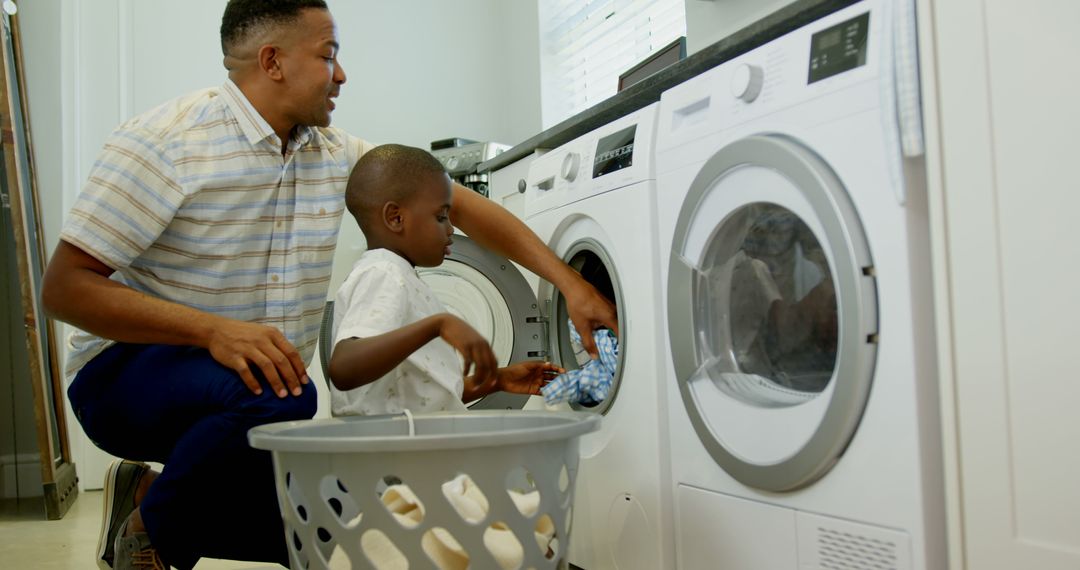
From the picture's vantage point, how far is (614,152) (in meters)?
1.56

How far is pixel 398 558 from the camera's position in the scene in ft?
3.56

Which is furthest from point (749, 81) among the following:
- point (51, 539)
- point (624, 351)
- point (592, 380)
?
point (51, 539)

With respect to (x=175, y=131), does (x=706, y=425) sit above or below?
below

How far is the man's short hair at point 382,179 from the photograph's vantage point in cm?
157

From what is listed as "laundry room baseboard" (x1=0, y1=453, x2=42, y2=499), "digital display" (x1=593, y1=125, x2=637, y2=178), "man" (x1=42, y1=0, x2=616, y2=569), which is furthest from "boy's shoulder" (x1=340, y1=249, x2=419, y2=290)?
"laundry room baseboard" (x1=0, y1=453, x2=42, y2=499)

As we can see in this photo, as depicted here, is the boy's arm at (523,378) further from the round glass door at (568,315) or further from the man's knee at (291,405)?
the man's knee at (291,405)

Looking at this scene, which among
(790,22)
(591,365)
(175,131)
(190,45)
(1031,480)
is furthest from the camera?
Answer: (190,45)

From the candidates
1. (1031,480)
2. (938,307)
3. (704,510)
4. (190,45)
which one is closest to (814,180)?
(938,307)

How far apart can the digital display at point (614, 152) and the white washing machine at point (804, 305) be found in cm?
9

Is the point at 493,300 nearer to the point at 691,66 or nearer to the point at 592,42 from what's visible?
the point at 691,66

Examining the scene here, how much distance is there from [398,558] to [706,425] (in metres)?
0.51

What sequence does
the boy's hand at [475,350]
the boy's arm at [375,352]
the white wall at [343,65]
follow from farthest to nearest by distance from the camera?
1. the white wall at [343,65]
2. the boy's arm at [375,352]
3. the boy's hand at [475,350]

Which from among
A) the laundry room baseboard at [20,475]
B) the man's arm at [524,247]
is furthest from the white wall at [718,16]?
the laundry room baseboard at [20,475]

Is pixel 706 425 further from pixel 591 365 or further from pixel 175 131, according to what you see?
pixel 175 131
